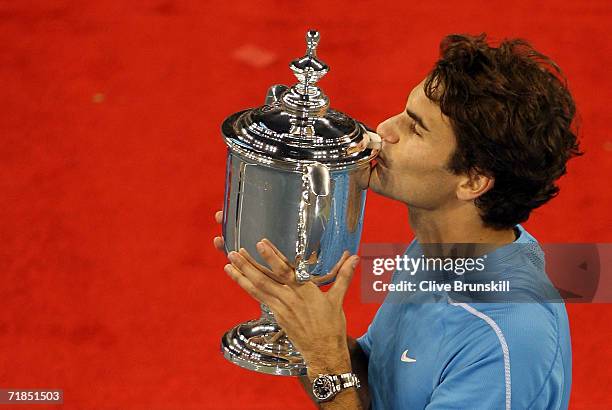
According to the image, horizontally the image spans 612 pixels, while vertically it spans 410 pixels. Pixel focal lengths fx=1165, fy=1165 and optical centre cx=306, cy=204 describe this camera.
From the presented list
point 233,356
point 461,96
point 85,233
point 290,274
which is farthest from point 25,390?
point 461,96

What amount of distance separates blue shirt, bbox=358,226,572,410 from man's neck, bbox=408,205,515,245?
0.15 ft

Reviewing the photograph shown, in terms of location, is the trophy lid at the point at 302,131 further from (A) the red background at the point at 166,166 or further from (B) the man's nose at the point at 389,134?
(A) the red background at the point at 166,166

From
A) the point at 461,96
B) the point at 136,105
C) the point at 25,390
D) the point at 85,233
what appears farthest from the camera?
the point at 136,105

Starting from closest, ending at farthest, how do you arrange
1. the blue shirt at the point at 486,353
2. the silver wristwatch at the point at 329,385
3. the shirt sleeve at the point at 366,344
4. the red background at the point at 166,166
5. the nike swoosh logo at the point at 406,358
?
1. the blue shirt at the point at 486,353
2. the silver wristwatch at the point at 329,385
3. the nike swoosh logo at the point at 406,358
4. the shirt sleeve at the point at 366,344
5. the red background at the point at 166,166

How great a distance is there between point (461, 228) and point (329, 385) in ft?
1.43

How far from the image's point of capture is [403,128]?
2.45 metres

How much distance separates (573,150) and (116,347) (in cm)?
204

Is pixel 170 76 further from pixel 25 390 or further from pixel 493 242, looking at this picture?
pixel 493 242

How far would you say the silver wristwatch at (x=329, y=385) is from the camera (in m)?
2.39

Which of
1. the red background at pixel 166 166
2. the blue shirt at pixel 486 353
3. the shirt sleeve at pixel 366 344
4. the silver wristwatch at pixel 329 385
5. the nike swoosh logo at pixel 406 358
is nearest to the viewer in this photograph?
the blue shirt at pixel 486 353

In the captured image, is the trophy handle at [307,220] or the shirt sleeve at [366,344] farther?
the shirt sleeve at [366,344]

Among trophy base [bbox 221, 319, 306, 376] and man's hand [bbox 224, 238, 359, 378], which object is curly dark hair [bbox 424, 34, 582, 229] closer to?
man's hand [bbox 224, 238, 359, 378]

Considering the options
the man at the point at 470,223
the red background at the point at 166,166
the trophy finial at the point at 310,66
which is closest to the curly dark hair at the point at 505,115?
the man at the point at 470,223

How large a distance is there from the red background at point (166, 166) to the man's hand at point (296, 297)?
61.8 inches
